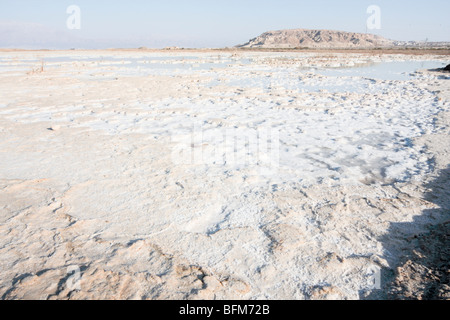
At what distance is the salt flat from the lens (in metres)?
1.65

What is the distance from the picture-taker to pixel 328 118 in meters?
5.07

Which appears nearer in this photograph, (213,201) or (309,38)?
(213,201)

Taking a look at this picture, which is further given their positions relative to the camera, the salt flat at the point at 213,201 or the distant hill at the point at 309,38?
the distant hill at the point at 309,38

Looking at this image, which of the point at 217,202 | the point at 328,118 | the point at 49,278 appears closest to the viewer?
the point at 49,278

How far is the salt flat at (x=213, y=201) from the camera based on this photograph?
1646 mm

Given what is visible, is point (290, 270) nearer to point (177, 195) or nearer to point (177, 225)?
point (177, 225)

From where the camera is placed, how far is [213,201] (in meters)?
2.48

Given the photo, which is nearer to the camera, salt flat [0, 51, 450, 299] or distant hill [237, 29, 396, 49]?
salt flat [0, 51, 450, 299]

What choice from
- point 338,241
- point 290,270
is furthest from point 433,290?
point 290,270

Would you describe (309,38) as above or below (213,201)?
above

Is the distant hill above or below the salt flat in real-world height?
above

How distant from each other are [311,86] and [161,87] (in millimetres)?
4621

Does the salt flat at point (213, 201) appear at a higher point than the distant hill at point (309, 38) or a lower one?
lower
